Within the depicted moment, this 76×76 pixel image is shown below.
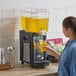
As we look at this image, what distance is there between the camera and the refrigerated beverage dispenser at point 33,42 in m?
2.09

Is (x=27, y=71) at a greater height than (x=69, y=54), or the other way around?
(x=69, y=54)

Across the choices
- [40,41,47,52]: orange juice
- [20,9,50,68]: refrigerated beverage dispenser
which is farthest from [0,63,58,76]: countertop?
[40,41,47,52]: orange juice

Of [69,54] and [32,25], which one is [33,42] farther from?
[69,54]

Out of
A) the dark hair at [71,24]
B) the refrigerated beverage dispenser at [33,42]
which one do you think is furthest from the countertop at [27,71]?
the dark hair at [71,24]

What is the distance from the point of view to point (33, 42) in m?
2.07

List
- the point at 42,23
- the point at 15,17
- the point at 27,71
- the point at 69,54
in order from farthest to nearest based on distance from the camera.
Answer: the point at 15,17 < the point at 42,23 < the point at 27,71 < the point at 69,54

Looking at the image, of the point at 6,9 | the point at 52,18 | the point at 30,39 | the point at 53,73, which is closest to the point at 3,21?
the point at 6,9

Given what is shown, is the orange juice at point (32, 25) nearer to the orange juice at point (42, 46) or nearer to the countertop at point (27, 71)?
the orange juice at point (42, 46)

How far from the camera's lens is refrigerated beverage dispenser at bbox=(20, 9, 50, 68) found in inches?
82.1

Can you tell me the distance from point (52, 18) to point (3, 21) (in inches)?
23.6

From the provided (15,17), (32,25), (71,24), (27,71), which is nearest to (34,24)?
(32,25)

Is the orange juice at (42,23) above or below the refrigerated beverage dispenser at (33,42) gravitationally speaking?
above

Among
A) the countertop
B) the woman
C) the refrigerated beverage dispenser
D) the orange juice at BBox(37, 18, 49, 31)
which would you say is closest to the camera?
the woman

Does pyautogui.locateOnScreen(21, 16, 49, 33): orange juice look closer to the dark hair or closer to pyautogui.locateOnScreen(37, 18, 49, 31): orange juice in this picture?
pyautogui.locateOnScreen(37, 18, 49, 31): orange juice
